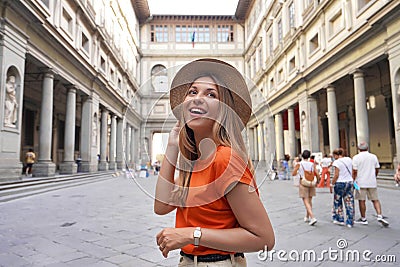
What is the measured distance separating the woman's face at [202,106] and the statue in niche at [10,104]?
10372mm

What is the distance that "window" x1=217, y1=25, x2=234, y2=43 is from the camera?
36000mm

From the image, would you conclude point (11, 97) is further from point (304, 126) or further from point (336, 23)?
point (304, 126)

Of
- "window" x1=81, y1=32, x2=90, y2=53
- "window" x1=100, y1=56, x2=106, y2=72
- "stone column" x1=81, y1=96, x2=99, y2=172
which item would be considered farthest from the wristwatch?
"window" x1=100, y1=56, x2=106, y2=72

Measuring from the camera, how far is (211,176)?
1.01 m

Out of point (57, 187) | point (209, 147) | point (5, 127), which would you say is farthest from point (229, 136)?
point (57, 187)

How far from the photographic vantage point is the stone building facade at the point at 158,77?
921cm

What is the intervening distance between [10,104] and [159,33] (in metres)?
28.6

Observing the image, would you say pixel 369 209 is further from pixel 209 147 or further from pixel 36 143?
pixel 36 143

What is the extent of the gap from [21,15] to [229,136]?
11551mm

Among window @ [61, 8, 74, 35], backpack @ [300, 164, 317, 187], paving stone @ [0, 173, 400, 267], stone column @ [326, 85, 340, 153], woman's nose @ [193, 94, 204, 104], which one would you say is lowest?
paving stone @ [0, 173, 400, 267]

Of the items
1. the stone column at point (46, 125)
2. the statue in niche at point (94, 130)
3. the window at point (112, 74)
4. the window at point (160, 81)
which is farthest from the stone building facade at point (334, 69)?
the window at point (112, 74)

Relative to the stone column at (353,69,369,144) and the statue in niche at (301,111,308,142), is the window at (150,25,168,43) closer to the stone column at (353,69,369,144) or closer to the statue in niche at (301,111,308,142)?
the statue in niche at (301,111,308,142)

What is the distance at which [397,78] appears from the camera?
34.1 ft

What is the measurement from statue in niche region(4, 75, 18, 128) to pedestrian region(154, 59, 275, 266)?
33.7 ft
